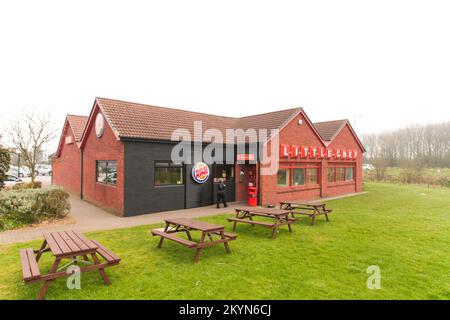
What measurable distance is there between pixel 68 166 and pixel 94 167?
25.5 ft

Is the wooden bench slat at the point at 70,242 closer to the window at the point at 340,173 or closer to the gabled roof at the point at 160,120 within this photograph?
the gabled roof at the point at 160,120

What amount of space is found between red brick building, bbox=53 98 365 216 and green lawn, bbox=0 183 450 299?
3.77 metres

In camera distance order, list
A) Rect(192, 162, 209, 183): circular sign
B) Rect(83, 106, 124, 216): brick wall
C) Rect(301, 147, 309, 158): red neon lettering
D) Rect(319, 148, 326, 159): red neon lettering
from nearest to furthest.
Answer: Rect(83, 106, 124, 216): brick wall → Rect(192, 162, 209, 183): circular sign → Rect(301, 147, 309, 158): red neon lettering → Rect(319, 148, 326, 159): red neon lettering

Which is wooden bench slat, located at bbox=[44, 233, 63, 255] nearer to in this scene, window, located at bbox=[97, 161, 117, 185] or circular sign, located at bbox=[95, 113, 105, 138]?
window, located at bbox=[97, 161, 117, 185]

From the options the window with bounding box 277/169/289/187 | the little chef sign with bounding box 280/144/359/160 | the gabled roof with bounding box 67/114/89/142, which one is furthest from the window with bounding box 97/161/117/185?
the little chef sign with bounding box 280/144/359/160

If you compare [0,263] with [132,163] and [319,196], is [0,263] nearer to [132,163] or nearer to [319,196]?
[132,163]

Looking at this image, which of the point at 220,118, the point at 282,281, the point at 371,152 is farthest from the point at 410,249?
the point at 371,152

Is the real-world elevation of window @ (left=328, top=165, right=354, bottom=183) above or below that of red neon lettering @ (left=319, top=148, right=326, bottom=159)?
below

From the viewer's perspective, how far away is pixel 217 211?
1357cm

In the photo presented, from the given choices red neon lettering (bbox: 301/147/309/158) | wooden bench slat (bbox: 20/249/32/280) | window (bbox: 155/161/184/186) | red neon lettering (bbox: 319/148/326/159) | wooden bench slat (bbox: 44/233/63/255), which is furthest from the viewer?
red neon lettering (bbox: 319/148/326/159)

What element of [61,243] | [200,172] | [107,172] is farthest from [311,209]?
[107,172]

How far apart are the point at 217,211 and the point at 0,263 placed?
339 inches

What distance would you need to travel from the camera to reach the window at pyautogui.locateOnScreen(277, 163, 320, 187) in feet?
55.4
